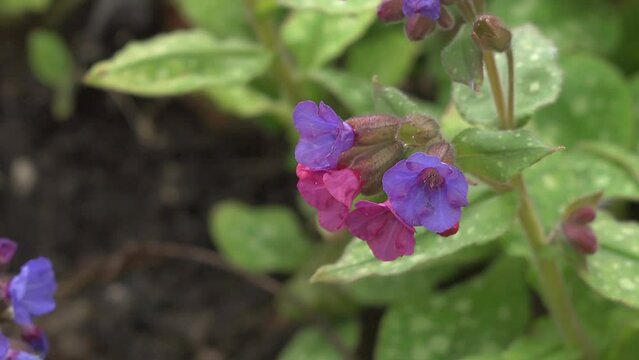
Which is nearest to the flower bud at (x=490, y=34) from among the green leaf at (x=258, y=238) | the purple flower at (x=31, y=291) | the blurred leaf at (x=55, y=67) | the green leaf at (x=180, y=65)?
the purple flower at (x=31, y=291)

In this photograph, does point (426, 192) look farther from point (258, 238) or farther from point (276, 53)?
point (258, 238)

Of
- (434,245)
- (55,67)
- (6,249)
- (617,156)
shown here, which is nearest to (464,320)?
(617,156)

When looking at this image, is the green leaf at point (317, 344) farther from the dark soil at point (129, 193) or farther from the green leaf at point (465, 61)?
the green leaf at point (465, 61)

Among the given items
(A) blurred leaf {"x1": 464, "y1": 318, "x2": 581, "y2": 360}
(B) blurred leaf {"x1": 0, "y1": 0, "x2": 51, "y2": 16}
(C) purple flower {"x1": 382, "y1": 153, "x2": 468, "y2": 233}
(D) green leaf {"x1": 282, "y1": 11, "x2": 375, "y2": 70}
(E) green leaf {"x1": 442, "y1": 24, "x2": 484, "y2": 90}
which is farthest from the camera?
(B) blurred leaf {"x1": 0, "y1": 0, "x2": 51, "y2": 16}

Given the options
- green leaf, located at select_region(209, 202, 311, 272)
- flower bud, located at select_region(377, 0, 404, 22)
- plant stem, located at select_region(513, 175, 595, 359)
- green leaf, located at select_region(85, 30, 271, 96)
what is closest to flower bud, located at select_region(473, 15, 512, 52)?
flower bud, located at select_region(377, 0, 404, 22)

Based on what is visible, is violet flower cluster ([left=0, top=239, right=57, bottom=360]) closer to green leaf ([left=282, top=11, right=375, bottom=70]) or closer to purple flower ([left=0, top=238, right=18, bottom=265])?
purple flower ([left=0, top=238, right=18, bottom=265])
